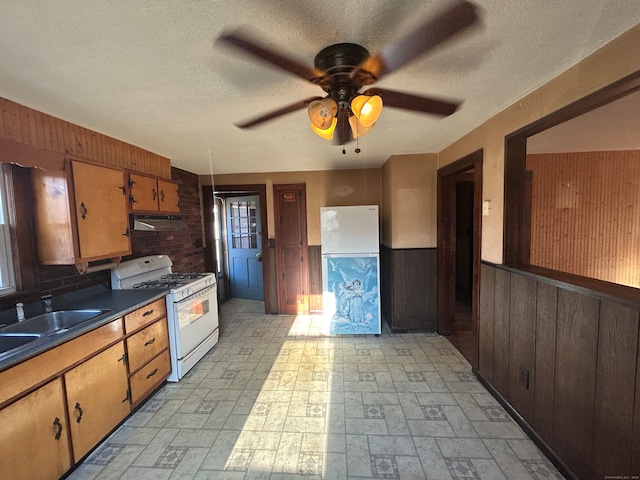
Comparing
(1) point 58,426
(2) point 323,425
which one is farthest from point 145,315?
(2) point 323,425

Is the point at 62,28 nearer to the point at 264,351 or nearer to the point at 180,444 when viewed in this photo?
the point at 180,444

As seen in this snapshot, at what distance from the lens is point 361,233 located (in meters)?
3.37

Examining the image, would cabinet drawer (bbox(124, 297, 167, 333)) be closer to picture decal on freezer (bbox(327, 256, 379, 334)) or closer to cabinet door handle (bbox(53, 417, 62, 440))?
cabinet door handle (bbox(53, 417, 62, 440))

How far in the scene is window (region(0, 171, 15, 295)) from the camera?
1.77 m

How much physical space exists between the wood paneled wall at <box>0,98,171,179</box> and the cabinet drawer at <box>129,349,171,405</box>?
1744mm

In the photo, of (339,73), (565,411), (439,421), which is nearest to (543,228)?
(565,411)

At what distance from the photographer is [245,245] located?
199 inches

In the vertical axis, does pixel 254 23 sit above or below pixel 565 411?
above

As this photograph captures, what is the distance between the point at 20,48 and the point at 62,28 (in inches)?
12.4

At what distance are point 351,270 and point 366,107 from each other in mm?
2360

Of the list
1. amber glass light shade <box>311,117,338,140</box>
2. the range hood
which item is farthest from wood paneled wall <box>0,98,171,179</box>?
amber glass light shade <box>311,117,338,140</box>

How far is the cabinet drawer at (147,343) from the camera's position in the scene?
2.04 metres

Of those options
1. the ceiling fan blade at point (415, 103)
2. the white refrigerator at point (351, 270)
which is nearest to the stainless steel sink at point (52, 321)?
the white refrigerator at point (351, 270)

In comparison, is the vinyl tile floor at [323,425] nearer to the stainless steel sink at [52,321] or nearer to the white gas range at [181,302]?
the white gas range at [181,302]
